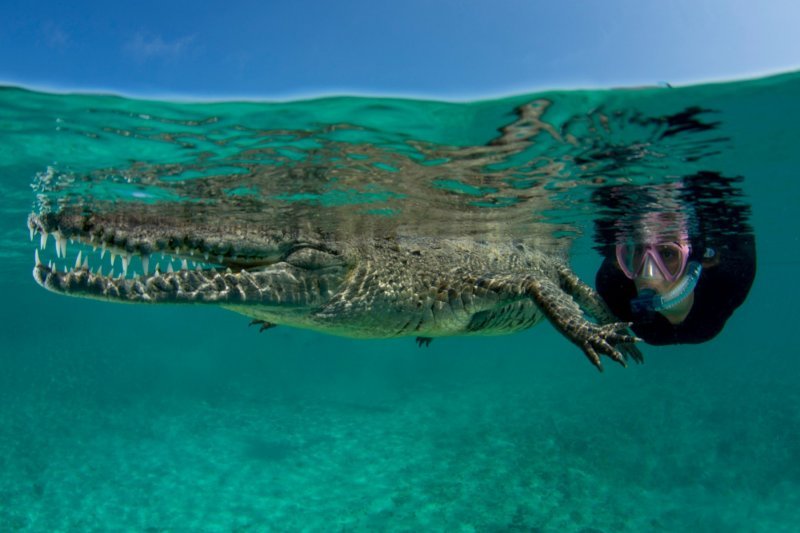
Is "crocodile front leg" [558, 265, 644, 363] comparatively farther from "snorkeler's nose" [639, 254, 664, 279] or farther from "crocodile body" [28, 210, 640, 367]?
"crocodile body" [28, 210, 640, 367]

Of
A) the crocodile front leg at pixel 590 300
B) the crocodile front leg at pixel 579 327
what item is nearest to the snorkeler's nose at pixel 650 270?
the crocodile front leg at pixel 590 300

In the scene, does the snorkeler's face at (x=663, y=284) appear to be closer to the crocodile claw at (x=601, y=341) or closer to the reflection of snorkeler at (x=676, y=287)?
the reflection of snorkeler at (x=676, y=287)

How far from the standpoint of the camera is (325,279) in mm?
5812

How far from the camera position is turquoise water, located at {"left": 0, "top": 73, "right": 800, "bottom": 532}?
6.47m

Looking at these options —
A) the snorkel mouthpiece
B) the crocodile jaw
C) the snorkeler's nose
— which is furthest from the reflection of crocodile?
the snorkeler's nose

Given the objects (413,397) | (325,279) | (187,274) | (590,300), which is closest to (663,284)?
(590,300)

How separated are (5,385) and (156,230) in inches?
1229

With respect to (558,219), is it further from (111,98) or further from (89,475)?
(89,475)

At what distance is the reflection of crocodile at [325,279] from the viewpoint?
4832 millimetres

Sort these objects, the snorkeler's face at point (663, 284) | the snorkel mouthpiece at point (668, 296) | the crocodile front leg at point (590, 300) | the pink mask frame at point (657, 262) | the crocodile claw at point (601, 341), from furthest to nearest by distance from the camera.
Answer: the crocodile front leg at point (590, 300) → the pink mask frame at point (657, 262) → the snorkeler's face at point (663, 284) → the snorkel mouthpiece at point (668, 296) → the crocodile claw at point (601, 341)

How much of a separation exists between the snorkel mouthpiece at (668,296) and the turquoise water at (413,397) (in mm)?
1728

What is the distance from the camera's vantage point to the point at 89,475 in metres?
15.3

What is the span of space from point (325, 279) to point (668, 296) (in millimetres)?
4796

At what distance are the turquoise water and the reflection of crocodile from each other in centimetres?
124
